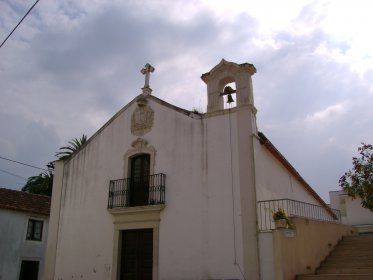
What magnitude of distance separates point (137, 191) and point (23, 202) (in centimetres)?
1390

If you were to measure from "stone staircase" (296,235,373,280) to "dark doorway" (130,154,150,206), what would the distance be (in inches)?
227

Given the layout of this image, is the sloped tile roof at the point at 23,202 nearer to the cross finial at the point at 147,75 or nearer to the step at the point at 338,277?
the cross finial at the point at 147,75

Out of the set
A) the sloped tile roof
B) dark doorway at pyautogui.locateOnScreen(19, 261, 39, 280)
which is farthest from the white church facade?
dark doorway at pyautogui.locateOnScreen(19, 261, 39, 280)

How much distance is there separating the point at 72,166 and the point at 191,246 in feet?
21.0

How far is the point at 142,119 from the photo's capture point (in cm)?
1534

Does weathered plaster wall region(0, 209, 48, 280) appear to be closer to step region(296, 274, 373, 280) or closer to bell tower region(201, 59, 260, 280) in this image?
bell tower region(201, 59, 260, 280)

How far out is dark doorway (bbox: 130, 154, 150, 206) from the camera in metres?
14.5

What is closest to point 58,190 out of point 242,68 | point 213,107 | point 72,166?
point 72,166

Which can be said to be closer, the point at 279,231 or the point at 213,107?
the point at 279,231

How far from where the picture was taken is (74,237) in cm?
1534

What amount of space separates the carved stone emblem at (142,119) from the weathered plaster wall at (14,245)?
1296 centimetres

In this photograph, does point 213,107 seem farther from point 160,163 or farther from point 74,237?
point 74,237

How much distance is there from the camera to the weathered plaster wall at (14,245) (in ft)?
78.1

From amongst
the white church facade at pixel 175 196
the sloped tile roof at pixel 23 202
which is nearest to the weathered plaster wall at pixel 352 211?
the white church facade at pixel 175 196
